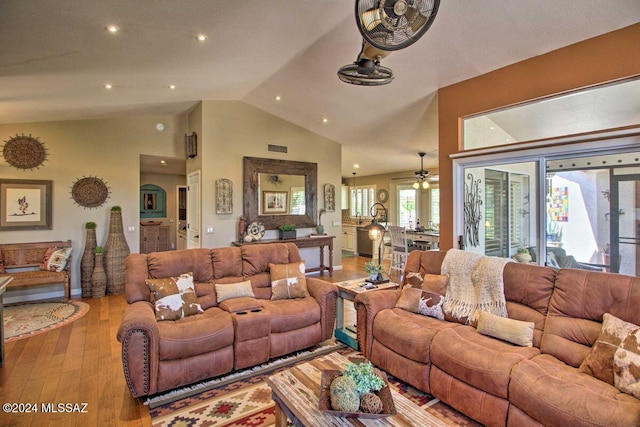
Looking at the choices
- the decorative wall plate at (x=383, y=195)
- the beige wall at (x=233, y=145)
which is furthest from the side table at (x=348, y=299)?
the decorative wall plate at (x=383, y=195)

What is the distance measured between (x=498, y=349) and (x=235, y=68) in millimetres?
4213

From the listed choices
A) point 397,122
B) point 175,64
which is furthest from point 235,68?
point 397,122

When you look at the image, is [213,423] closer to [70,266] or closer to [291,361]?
[291,361]

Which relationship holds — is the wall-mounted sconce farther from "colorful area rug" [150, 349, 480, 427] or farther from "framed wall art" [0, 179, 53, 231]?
"colorful area rug" [150, 349, 480, 427]

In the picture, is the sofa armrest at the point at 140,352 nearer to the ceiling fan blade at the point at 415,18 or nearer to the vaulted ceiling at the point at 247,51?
the vaulted ceiling at the point at 247,51

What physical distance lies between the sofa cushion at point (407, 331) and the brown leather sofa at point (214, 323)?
689 mm

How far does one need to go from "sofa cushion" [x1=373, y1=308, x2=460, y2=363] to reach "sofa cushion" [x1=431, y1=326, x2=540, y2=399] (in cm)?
8

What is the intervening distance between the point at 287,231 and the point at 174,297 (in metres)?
3.57

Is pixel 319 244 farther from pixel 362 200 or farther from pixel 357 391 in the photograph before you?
pixel 357 391

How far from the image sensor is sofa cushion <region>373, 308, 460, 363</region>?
247 centimetres

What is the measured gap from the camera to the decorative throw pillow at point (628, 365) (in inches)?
67.6

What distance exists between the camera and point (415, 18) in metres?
1.67

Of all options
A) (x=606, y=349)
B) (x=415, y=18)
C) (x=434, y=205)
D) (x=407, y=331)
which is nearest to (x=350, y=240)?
(x=434, y=205)

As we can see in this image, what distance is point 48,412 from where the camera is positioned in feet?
7.55
